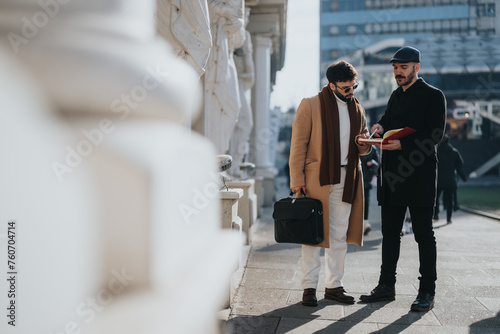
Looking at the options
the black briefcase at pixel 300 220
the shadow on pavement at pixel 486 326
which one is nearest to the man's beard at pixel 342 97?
the black briefcase at pixel 300 220

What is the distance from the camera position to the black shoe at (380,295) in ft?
12.7

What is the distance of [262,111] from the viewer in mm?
12641

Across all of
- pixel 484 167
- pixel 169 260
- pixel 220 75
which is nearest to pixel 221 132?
pixel 220 75

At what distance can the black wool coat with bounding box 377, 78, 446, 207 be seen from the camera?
3.77 meters

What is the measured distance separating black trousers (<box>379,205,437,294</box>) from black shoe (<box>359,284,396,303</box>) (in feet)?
0.16

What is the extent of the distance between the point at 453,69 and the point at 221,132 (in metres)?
35.5

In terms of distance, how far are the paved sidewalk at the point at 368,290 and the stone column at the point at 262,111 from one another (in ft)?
19.4

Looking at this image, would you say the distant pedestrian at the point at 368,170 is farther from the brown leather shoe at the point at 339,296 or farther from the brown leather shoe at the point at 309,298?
the brown leather shoe at the point at 309,298

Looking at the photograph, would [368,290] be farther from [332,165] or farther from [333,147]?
[333,147]

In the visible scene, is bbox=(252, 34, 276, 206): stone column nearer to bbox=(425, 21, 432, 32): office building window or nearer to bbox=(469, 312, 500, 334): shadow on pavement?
bbox=(469, 312, 500, 334): shadow on pavement

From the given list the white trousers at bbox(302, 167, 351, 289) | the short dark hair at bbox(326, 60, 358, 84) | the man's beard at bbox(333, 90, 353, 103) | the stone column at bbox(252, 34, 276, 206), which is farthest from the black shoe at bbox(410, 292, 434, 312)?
the stone column at bbox(252, 34, 276, 206)

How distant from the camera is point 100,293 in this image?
2082mm

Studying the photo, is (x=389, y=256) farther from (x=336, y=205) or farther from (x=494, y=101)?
(x=494, y=101)

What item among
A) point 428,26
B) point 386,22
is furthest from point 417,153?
point 386,22
